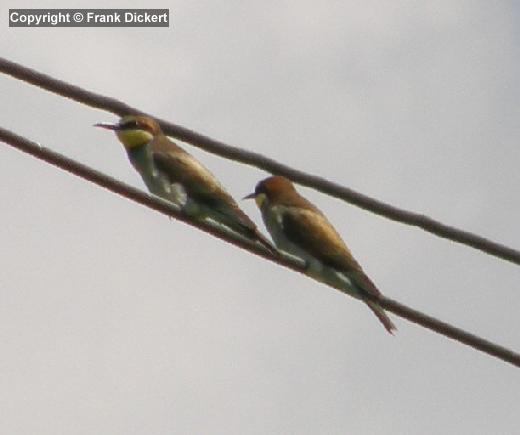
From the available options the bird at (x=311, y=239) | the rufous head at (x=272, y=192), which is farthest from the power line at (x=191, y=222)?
the rufous head at (x=272, y=192)

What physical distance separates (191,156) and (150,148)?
272mm

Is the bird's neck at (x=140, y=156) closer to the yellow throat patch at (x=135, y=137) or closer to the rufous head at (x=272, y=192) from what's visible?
the yellow throat patch at (x=135, y=137)

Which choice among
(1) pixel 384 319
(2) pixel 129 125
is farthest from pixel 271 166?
(2) pixel 129 125

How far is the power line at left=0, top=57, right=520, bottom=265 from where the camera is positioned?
385 centimetres

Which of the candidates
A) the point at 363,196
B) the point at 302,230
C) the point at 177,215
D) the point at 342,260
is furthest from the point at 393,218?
the point at 302,230

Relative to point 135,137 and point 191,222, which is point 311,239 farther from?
point 191,222

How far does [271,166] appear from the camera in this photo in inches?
163

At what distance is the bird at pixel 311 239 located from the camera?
17.8 ft

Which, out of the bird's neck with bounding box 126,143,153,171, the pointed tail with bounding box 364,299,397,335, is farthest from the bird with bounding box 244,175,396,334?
the bird's neck with bounding box 126,143,153,171

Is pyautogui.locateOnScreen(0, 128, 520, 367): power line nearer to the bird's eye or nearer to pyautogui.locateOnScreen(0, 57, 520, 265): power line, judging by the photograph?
pyautogui.locateOnScreen(0, 57, 520, 265): power line

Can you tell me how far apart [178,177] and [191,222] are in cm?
211

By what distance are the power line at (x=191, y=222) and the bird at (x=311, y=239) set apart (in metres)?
1.06

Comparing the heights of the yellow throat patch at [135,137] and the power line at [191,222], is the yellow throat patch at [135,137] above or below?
above

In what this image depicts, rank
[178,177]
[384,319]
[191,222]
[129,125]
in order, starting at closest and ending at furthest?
[191,222]
[384,319]
[178,177]
[129,125]
